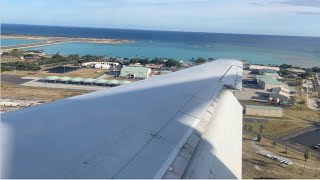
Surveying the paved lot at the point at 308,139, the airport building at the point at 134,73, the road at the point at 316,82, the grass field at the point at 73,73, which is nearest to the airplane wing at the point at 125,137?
the paved lot at the point at 308,139

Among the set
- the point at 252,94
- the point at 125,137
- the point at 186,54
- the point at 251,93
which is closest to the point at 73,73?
the point at 251,93

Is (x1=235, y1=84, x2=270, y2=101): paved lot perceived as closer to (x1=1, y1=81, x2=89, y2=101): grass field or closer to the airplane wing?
(x1=1, y1=81, x2=89, y2=101): grass field

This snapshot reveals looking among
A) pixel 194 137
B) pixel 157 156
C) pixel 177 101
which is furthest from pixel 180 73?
pixel 157 156

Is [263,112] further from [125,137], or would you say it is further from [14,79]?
[14,79]

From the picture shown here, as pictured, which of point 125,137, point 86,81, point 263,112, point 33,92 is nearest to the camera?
point 125,137

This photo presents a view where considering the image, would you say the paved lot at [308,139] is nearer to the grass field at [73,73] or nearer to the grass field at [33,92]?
the grass field at [33,92]

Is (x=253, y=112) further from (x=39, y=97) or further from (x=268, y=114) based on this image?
(x=39, y=97)
